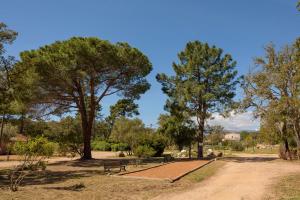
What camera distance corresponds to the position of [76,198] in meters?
11.2

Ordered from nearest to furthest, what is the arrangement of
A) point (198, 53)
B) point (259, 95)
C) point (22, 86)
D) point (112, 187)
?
point (112, 187), point (22, 86), point (259, 95), point (198, 53)

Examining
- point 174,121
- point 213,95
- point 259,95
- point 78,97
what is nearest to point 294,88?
point 259,95

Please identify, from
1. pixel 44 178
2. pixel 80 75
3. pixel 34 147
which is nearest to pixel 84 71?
pixel 80 75

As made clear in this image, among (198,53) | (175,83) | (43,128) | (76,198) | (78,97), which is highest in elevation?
(198,53)

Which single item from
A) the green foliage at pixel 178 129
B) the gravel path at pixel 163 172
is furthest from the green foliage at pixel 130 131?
the gravel path at pixel 163 172

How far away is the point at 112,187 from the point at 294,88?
21.4 metres

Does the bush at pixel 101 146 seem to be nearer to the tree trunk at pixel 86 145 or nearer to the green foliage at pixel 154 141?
the green foliage at pixel 154 141

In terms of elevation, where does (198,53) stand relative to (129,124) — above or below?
above

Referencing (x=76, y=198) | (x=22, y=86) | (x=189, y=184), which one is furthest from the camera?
(x=22, y=86)

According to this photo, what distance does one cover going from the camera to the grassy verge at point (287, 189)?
469 inches

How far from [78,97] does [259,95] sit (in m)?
18.0

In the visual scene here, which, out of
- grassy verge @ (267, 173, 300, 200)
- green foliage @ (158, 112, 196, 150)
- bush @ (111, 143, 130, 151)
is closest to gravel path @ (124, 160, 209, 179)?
grassy verge @ (267, 173, 300, 200)

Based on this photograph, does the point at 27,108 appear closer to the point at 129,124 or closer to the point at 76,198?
the point at 76,198

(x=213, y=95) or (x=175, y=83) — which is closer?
(x=213, y=95)
